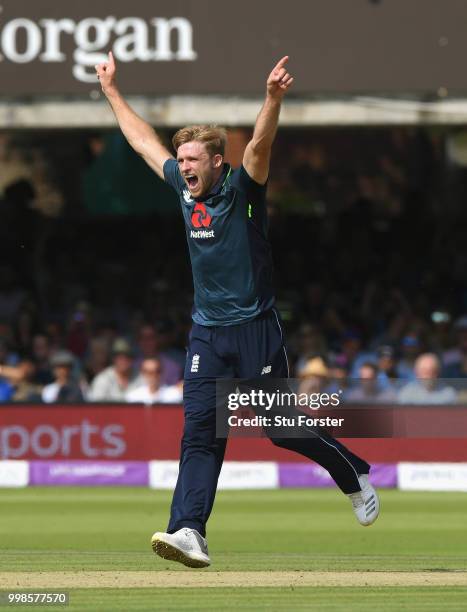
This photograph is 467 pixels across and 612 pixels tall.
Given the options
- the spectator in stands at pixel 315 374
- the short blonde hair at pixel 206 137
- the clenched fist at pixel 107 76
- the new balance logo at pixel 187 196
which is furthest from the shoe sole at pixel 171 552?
the spectator in stands at pixel 315 374

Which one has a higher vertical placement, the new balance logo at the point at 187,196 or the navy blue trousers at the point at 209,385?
the new balance logo at the point at 187,196

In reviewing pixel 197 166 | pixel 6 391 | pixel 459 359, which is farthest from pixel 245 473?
pixel 197 166

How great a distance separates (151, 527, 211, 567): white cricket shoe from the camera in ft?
21.1

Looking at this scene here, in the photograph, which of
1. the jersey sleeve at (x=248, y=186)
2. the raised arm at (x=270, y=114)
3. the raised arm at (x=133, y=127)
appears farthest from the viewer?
the raised arm at (x=133, y=127)

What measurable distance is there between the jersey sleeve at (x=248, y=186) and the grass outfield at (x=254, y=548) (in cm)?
169

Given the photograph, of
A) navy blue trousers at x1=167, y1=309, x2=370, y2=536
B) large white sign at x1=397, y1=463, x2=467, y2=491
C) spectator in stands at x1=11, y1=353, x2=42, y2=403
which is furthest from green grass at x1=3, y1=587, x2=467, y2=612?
spectator in stands at x1=11, y1=353, x2=42, y2=403

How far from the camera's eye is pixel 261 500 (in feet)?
43.1

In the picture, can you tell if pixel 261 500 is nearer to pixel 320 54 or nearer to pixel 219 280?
pixel 320 54

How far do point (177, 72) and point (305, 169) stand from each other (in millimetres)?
7067

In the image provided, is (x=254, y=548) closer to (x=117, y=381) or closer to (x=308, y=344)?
(x=117, y=381)

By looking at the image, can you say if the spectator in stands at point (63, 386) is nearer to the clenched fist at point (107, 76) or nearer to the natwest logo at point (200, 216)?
the clenched fist at point (107, 76)

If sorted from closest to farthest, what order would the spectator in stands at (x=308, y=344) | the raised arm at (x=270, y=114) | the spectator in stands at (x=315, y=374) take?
the raised arm at (x=270, y=114), the spectator in stands at (x=315, y=374), the spectator in stands at (x=308, y=344)

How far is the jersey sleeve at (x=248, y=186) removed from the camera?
6551mm

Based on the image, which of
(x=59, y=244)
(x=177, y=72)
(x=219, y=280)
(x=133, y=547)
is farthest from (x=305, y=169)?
(x=219, y=280)
